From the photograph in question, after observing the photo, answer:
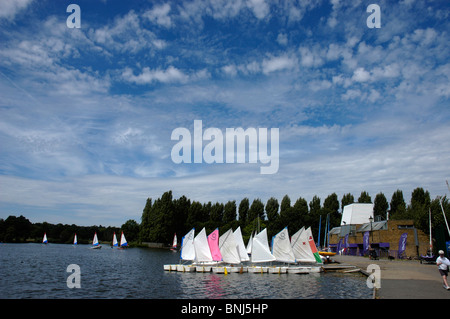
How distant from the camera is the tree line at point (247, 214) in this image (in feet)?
381

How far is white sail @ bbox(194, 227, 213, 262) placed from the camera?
154 ft

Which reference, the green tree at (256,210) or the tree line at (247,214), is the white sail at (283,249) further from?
the green tree at (256,210)

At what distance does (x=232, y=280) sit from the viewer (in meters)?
37.6

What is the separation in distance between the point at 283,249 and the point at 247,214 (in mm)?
81364

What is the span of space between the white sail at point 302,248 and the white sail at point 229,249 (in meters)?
8.98

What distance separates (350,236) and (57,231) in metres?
177

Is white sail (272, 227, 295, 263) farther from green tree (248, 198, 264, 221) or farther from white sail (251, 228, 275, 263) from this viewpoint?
green tree (248, 198, 264, 221)

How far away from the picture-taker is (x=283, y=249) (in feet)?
157

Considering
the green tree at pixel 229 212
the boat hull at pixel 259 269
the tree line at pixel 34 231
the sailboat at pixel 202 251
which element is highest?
the green tree at pixel 229 212

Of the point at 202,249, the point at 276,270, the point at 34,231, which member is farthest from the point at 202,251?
the point at 34,231

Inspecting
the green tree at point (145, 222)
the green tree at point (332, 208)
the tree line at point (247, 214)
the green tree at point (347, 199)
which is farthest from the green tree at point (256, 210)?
the green tree at point (145, 222)

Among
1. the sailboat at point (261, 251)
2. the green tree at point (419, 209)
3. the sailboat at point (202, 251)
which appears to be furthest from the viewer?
the green tree at point (419, 209)
